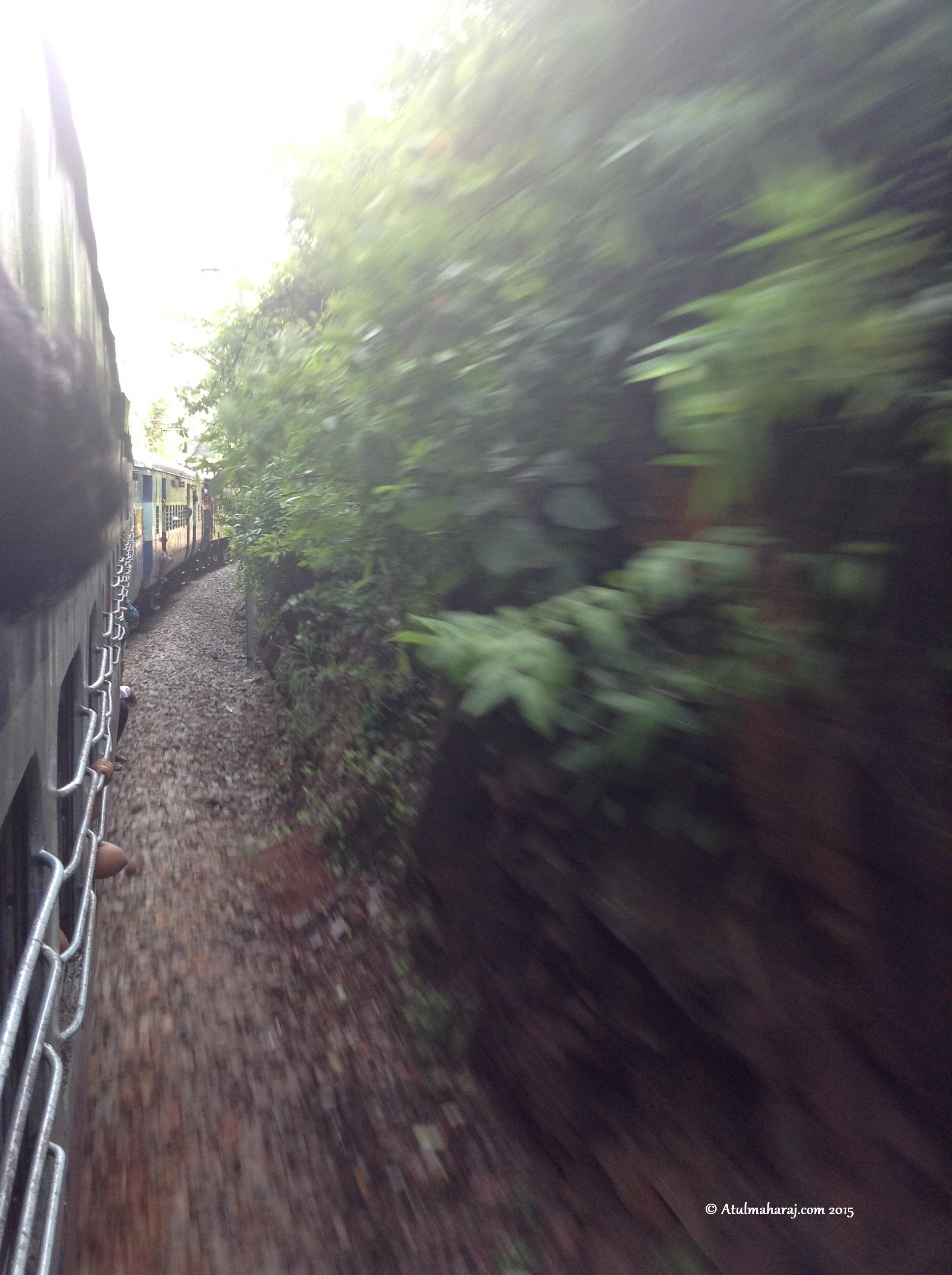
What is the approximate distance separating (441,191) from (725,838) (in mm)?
2256

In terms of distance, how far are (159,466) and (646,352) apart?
1407 centimetres

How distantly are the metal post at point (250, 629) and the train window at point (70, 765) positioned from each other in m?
7.99

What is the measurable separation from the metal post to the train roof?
78.6 inches

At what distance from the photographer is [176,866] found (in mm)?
5789

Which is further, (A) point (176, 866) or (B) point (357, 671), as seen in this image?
(B) point (357, 671)

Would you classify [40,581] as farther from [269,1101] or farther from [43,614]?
[269,1101]

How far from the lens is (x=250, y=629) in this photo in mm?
11547

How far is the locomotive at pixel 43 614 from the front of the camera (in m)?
1.25

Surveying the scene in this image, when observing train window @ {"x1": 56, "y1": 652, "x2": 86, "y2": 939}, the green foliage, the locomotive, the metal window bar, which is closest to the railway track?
the locomotive

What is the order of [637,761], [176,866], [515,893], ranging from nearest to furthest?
[637,761] → [515,893] → [176,866]

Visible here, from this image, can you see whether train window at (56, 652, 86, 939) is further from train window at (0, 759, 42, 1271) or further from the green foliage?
the green foliage

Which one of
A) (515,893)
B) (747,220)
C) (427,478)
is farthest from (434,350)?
(515,893)

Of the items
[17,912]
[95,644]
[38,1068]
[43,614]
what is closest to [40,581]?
[43,614]

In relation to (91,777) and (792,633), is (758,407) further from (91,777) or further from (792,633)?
(91,777)
